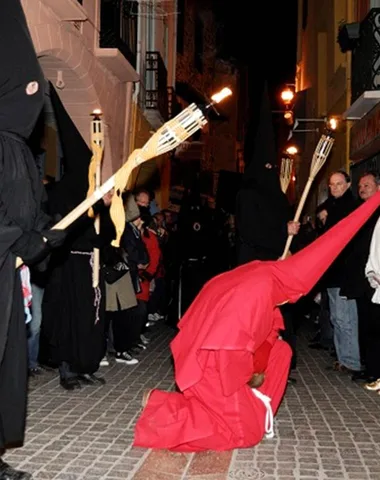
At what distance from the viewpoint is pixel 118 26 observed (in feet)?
45.7

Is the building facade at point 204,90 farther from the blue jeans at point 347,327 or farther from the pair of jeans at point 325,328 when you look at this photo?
the blue jeans at point 347,327

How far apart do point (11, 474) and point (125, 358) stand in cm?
436

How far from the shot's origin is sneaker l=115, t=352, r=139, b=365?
27.7 ft

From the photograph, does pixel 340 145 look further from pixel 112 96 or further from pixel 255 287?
pixel 255 287

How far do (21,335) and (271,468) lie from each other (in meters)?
1.81

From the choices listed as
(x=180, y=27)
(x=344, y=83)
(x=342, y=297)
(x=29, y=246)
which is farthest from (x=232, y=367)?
(x=180, y=27)

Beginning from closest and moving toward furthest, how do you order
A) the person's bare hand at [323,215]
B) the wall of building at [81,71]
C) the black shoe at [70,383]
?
the black shoe at [70,383] → the person's bare hand at [323,215] → the wall of building at [81,71]

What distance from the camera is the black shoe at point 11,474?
162 inches

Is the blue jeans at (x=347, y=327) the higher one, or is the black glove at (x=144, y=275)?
the black glove at (x=144, y=275)

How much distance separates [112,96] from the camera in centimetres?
1397

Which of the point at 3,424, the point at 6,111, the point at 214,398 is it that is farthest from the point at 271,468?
the point at 6,111

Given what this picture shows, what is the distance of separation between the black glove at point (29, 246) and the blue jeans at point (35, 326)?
3728mm

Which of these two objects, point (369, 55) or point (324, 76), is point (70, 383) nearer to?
point (369, 55)

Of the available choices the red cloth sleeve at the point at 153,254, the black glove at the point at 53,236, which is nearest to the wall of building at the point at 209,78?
the red cloth sleeve at the point at 153,254
